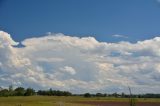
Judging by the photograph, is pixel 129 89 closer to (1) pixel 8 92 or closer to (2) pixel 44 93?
(1) pixel 8 92

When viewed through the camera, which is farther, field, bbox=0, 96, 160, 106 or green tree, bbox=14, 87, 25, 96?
green tree, bbox=14, 87, 25, 96

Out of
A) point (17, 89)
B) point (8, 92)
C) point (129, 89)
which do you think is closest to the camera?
point (129, 89)

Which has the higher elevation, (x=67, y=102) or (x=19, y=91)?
(x=19, y=91)

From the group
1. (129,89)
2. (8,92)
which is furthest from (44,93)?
(129,89)

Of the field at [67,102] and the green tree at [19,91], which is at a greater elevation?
the green tree at [19,91]

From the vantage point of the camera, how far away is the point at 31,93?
167m

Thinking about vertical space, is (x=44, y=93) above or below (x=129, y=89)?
above

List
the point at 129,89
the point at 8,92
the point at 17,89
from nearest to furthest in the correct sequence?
the point at 129,89 < the point at 8,92 < the point at 17,89

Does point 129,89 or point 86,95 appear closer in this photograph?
point 129,89

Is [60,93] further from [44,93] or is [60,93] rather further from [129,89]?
[129,89]

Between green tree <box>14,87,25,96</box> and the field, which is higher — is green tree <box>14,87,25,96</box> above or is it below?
above

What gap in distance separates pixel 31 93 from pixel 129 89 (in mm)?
150728

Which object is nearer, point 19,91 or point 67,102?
point 67,102

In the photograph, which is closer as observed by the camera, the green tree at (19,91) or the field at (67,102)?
the field at (67,102)
